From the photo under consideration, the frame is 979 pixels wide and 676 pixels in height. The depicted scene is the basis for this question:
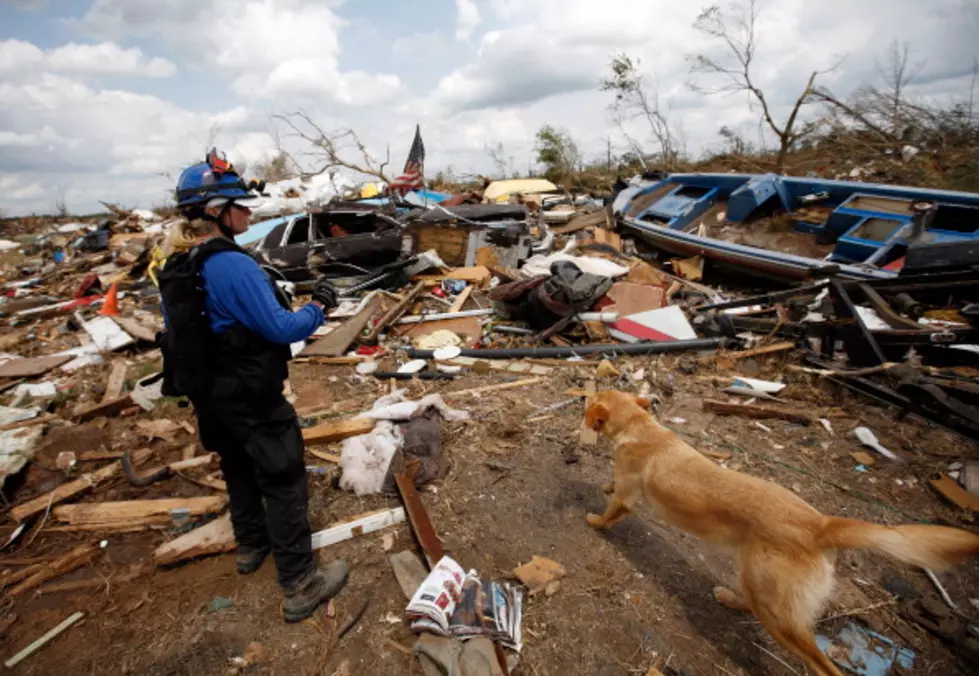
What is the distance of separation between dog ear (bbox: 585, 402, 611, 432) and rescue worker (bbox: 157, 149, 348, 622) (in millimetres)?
1813

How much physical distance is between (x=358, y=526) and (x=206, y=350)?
5.53 feet

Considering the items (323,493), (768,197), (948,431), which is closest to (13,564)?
(323,493)

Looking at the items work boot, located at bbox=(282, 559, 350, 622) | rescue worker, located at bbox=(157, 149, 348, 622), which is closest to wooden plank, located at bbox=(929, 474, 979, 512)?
work boot, located at bbox=(282, 559, 350, 622)

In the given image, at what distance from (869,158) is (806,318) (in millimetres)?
9726

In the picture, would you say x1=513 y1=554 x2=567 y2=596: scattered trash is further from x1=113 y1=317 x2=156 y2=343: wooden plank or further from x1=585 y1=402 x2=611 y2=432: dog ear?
x1=113 y1=317 x2=156 y2=343: wooden plank

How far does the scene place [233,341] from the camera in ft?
7.15

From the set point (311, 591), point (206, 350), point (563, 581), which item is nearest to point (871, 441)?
point (563, 581)

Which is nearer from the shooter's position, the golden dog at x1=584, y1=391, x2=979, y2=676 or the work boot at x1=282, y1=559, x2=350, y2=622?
the golden dog at x1=584, y1=391, x2=979, y2=676

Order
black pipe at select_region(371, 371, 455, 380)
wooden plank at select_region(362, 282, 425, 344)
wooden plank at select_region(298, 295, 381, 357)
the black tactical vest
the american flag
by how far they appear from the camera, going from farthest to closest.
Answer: the american flag
wooden plank at select_region(362, 282, 425, 344)
wooden plank at select_region(298, 295, 381, 357)
black pipe at select_region(371, 371, 455, 380)
the black tactical vest

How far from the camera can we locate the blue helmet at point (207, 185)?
2.19 m

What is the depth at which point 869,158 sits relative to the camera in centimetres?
1158

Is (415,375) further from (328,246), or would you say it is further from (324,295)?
(328,246)

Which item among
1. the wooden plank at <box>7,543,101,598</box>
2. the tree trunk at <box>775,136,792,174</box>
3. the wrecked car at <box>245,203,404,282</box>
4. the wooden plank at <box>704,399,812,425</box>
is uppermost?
the tree trunk at <box>775,136,792,174</box>

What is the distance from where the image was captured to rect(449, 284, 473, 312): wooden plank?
758 cm
